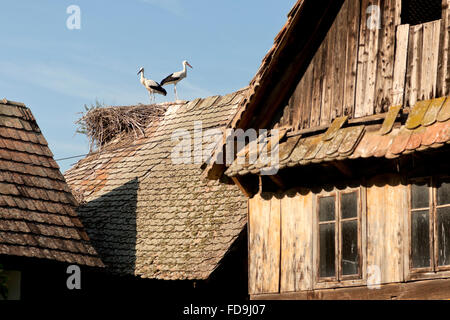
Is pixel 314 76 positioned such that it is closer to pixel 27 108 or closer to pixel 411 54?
pixel 411 54

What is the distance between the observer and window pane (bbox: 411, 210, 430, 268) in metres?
11.6

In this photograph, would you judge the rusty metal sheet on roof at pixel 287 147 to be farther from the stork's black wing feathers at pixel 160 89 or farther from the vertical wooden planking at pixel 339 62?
the stork's black wing feathers at pixel 160 89

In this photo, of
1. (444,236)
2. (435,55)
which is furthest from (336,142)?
(444,236)

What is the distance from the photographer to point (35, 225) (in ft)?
51.0

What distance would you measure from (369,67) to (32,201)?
241 inches

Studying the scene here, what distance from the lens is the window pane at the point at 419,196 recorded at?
11.8 m

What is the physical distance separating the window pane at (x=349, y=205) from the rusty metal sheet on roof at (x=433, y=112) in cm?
146

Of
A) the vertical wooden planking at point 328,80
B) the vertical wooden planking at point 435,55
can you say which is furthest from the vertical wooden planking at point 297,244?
the vertical wooden planking at point 435,55

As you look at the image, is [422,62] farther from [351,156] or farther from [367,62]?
[351,156]

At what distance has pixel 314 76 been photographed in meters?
13.8

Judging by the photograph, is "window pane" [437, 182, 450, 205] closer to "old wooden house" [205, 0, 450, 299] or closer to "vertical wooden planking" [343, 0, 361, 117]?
"old wooden house" [205, 0, 450, 299]

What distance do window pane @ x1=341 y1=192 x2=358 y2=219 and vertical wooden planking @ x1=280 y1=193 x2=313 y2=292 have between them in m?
0.54
